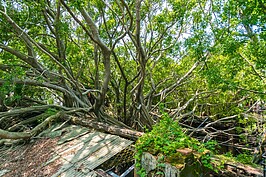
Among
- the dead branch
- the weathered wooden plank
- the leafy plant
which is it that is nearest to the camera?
the leafy plant

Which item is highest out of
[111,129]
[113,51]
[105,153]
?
[113,51]

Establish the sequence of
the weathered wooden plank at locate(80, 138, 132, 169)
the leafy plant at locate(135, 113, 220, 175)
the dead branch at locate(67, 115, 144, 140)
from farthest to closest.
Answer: the dead branch at locate(67, 115, 144, 140)
the weathered wooden plank at locate(80, 138, 132, 169)
the leafy plant at locate(135, 113, 220, 175)

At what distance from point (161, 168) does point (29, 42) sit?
159 inches

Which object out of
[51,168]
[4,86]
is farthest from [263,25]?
[4,86]

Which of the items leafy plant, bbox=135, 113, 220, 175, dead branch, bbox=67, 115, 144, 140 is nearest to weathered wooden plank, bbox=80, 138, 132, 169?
dead branch, bbox=67, 115, 144, 140

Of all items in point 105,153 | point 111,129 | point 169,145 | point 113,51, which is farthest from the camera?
point 113,51

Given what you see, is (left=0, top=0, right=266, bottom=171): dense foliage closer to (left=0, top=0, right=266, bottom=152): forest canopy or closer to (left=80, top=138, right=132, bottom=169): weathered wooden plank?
(left=0, top=0, right=266, bottom=152): forest canopy

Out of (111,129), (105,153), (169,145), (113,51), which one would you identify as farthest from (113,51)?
(169,145)

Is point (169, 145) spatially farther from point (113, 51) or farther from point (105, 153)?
point (113, 51)

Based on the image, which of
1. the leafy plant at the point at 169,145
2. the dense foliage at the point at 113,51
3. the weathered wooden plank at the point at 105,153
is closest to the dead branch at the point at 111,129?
the weathered wooden plank at the point at 105,153

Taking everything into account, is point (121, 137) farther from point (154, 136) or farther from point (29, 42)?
point (29, 42)

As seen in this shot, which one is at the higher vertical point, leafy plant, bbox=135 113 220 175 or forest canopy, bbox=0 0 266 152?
forest canopy, bbox=0 0 266 152

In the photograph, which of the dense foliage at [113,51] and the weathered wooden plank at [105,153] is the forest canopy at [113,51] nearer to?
the dense foliage at [113,51]

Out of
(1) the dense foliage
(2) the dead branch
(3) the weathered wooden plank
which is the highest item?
(1) the dense foliage
